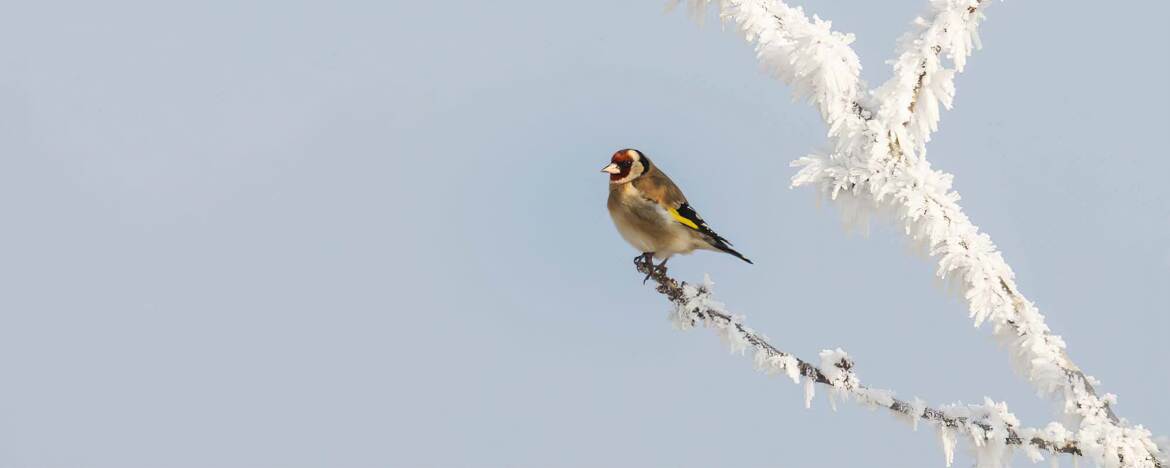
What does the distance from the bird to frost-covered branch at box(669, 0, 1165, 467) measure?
5.15 meters

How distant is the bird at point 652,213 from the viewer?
10336 millimetres

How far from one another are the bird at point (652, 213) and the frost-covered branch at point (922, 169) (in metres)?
5.15

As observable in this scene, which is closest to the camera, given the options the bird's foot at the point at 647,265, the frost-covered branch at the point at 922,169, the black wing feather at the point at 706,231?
the frost-covered branch at the point at 922,169

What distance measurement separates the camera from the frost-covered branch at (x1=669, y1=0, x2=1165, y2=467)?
4516 millimetres

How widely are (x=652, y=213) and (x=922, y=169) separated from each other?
19.3ft

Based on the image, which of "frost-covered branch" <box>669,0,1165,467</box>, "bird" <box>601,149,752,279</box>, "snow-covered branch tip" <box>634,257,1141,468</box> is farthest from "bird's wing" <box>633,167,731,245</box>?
"frost-covered branch" <box>669,0,1165,467</box>

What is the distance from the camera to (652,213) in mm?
10422

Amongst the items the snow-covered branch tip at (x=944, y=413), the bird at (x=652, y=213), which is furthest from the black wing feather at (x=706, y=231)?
the snow-covered branch tip at (x=944, y=413)

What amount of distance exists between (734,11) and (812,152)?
0.68 meters

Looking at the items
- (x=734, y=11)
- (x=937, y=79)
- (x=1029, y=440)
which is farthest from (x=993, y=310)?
(x=734, y=11)

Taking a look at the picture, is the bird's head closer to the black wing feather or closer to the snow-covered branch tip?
the black wing feather

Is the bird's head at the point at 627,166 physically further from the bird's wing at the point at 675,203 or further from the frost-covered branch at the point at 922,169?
the frost-covered branch at the point at 922,169

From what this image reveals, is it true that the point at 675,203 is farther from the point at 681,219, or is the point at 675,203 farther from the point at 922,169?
the point at 922,169

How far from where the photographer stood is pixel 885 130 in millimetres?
4621
